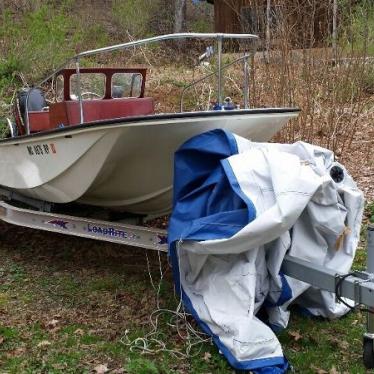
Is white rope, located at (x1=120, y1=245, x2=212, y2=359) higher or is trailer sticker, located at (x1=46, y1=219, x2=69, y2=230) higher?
trailer sticker, located at (x1=46, y1=219, x2=69, y2=230)

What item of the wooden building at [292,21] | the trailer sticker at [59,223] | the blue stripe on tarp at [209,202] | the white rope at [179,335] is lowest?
the white rope at [179,335]

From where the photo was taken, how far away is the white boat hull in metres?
4.02

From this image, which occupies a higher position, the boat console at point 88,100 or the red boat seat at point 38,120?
the boat console at point 88,100

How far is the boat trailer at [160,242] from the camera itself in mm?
3109

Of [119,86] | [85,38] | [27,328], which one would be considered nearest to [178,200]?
[27,328]

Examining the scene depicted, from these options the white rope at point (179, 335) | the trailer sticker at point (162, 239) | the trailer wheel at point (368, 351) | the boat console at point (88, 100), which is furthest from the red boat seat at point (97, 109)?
the trailer wheel at point (368, 351)

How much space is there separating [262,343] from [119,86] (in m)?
3.17

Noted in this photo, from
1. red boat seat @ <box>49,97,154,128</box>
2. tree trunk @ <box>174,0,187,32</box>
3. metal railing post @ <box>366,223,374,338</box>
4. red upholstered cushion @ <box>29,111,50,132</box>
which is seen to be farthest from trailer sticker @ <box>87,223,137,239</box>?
tree trunk @ <box>174,0,187,32</box>

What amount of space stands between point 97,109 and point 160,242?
159cm

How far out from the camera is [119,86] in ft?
18.7

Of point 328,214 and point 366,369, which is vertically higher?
point 328,214

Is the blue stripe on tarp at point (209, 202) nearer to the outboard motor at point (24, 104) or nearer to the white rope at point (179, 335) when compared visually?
the white rope at point (179, 335)

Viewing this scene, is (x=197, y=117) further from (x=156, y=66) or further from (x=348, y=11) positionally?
(x=156, y=66)

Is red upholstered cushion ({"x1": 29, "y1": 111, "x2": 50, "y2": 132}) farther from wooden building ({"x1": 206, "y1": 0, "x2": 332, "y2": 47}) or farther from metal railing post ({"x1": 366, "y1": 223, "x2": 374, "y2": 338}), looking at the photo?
metal railing post ({"x1": 366, "y1": 223, "x2": 374, "y2": 338})
